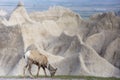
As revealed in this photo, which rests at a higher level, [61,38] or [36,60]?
[61,38]

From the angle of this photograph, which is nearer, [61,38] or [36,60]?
[36,60]

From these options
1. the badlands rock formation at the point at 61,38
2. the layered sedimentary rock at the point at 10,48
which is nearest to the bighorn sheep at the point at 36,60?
the badlands rock formation at the point at 61,38

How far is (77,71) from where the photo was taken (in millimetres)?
15867

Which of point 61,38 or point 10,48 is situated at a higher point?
point 61,38

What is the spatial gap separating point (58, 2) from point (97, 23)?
3.48ft

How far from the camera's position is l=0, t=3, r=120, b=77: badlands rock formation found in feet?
52.7

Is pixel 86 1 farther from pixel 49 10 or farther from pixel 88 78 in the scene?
pixel 88 78

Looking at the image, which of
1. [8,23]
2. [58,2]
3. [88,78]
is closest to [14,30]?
[8,23]

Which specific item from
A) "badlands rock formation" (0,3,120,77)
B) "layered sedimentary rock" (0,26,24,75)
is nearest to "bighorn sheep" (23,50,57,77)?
"badlands rock formation" (0,3,120,77)

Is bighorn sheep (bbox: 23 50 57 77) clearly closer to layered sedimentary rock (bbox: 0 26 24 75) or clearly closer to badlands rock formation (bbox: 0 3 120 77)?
badlands rock formation (bbox: 0 3 120 77)

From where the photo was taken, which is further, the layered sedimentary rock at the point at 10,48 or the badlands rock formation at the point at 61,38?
the layered sedimentary rock at the point at 10,48

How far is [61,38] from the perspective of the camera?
16.2 meters

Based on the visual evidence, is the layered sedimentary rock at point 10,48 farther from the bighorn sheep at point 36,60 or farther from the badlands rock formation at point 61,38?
the bighorn sheep at point 36,60

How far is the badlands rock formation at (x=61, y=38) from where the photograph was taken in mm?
16078
